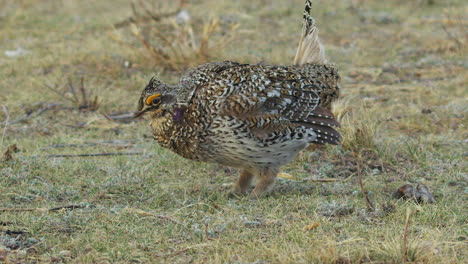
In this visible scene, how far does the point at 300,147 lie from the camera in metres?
5.29

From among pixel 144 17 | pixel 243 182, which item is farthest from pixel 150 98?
pixel 144 17

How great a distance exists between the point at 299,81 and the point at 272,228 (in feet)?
4.89

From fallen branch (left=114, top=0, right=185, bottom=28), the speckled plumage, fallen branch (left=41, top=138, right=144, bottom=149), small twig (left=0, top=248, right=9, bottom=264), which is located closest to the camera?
small twig (left=0, top=248, right=9, bottom=264)

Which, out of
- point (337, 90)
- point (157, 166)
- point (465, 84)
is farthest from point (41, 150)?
point (465, 84)

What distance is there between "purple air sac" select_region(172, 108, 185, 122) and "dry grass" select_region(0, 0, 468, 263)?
62cm

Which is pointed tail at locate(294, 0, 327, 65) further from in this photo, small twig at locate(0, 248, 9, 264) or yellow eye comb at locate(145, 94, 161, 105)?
small twig at locate(0, 248, 9, 264)

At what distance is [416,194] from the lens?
5.02m

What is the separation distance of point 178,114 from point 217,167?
1318 mm

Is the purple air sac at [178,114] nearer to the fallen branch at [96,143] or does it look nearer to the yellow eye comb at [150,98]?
the yellow eye comb at [150,98]

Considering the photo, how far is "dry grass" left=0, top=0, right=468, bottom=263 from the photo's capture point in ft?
13.5

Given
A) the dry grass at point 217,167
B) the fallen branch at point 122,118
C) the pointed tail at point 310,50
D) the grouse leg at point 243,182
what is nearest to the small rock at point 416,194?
the dry grass at point 217,167

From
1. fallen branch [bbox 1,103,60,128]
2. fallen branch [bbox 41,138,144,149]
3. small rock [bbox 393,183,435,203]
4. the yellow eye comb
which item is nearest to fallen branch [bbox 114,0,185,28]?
fallen branch [bbox 1,103,60,128]

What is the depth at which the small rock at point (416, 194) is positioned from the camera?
4.99 meters

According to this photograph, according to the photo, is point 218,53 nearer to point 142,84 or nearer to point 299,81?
point 142,84
